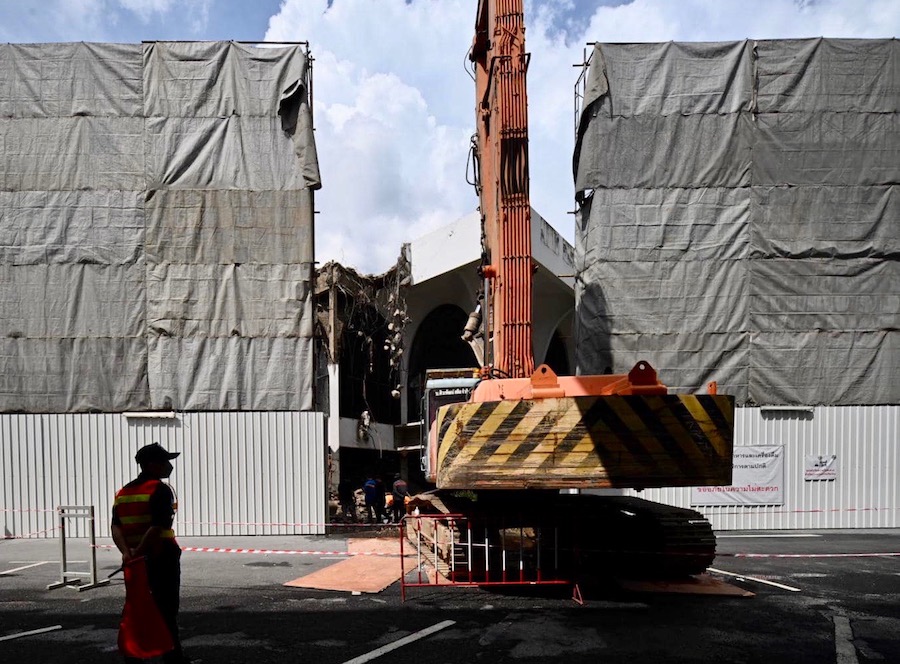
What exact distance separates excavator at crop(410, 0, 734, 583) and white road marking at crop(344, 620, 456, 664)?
4.38 ft

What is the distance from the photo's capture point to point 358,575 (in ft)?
31.3

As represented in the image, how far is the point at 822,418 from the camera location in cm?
1482

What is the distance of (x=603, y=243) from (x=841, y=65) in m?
6.35

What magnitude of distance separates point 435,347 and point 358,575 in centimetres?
1903

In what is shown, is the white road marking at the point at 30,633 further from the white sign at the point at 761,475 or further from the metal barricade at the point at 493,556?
the white sign at the point at 761,475

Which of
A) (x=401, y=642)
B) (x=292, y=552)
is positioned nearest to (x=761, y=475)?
(x=292, y=552)

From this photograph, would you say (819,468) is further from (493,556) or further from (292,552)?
(292,552)

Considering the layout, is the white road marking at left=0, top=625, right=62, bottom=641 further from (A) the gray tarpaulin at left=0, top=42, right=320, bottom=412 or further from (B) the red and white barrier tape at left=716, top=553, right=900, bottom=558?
(B) the red and white barrier tape at left=716, top=553, right=900, bottom=558

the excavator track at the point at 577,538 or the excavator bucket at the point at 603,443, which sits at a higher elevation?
the excavator bucket at the point at 603,443

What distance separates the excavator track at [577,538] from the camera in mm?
8367

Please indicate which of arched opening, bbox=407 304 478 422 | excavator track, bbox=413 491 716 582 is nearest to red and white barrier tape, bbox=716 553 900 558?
excavator track, bbox=413 491 716 582

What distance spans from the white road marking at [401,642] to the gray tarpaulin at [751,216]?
30.4 ft

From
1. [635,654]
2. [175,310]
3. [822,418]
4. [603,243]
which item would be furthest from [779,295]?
[175,310]

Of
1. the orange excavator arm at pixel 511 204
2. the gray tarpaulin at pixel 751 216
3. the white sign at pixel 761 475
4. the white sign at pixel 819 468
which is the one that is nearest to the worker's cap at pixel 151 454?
the orange excavator arm at pixel 511 204
